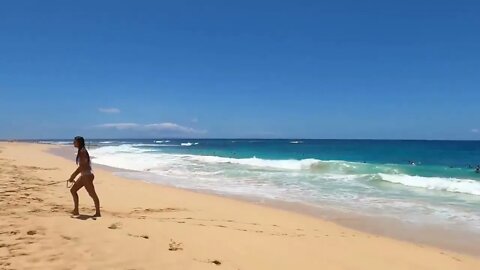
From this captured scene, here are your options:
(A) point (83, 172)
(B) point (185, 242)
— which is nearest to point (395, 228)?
(B) point (185, 242)

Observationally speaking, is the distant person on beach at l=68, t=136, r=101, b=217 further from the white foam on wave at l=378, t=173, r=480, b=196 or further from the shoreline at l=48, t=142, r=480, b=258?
the white foam on wave at l=378, t=173, r=480, b=196

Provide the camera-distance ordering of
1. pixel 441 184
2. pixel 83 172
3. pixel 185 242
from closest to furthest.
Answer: pixel 185 242 < pixel 83 172 < pixel 441 184

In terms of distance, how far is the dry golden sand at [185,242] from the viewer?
17.7 ft

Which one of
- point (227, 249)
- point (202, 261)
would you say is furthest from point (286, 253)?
point (202, 261)

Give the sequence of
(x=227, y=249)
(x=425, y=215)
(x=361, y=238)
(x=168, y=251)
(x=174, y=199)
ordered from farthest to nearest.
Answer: (x=174, y=199) → (x=425, y=215) → (x=361, y=238) → (x=227, y=249) → (x=168, y=251)

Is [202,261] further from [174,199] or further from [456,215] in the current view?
[456,215]

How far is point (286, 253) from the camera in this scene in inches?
243

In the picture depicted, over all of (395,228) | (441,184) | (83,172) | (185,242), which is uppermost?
(83,172)

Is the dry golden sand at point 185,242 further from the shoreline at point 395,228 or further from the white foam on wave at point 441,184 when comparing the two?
the white foam on wave at point 441,184

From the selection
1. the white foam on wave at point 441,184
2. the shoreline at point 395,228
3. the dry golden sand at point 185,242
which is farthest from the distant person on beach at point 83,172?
the white foam on wave at point 441,184

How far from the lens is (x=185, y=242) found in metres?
6.34

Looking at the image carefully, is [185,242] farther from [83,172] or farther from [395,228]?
[395,228]

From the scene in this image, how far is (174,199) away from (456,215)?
807cm

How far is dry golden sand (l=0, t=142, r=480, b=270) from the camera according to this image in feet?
17.7
